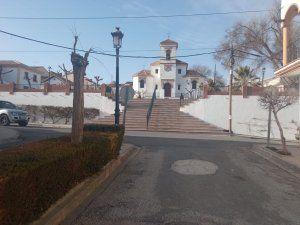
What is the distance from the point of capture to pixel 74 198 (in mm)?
7359

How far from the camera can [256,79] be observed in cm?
5178

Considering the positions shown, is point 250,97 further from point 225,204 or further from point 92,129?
point 225,204

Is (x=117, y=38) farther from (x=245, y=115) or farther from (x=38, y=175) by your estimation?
(x=245, y=115)

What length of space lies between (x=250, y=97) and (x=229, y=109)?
2110 millimetres

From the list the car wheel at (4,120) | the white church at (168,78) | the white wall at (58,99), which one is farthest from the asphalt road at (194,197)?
the white church at (168,78)

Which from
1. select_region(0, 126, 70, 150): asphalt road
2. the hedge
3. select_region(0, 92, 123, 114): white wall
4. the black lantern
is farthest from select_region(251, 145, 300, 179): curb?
select_region(0, 92, 123, 114): white wall

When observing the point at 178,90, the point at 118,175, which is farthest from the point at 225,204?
the point at 178,90

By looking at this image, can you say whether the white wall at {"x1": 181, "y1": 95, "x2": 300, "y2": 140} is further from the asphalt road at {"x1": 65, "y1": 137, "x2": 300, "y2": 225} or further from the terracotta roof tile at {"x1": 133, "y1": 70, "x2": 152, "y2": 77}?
the terracotta roof tile at {"x1": 133, "y1": 70, "x2": 152, "y2": 77}

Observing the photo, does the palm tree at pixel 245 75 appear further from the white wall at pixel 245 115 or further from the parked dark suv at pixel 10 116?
the parked dark suv at pixel 10 116

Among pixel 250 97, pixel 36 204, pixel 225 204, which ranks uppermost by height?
pixel 250 97

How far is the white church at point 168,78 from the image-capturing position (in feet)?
213

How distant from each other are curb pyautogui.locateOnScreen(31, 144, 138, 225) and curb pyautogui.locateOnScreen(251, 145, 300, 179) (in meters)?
5.64

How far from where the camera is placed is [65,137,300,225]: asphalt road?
7106 millimetres

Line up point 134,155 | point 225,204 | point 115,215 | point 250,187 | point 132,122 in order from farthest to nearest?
point 132,122 < point 134,155 < point 250,187 < point 225,204 < point 115,215
